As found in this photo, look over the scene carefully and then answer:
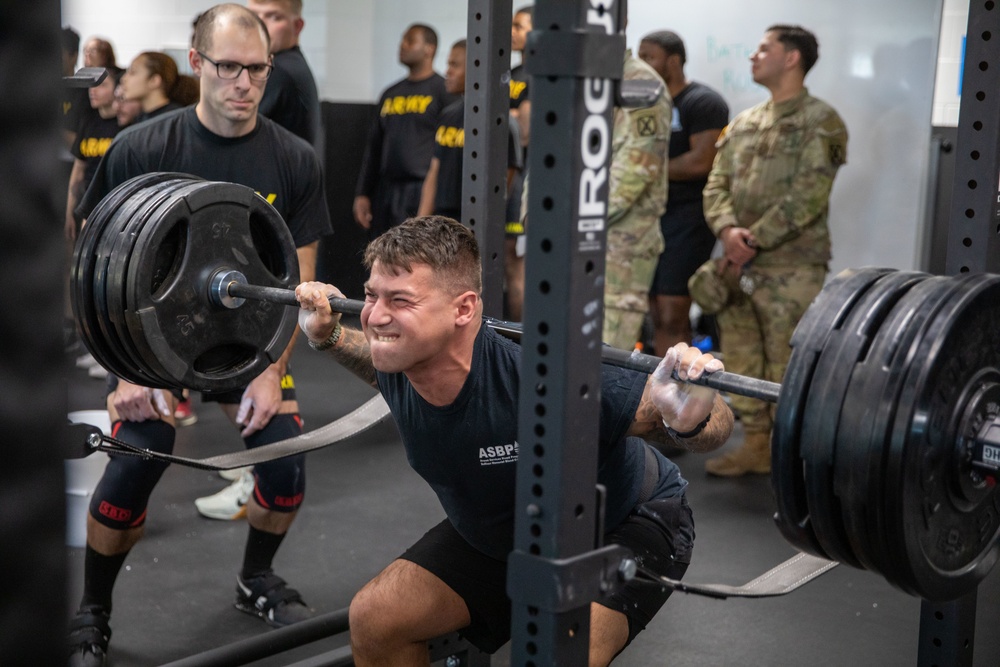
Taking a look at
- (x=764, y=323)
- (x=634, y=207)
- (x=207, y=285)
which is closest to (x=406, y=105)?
(x=634, y=207)

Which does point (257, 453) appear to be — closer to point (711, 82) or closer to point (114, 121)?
point (114, 121)

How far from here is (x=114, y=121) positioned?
5.26 m

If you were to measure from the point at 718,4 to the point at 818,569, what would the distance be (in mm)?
4381

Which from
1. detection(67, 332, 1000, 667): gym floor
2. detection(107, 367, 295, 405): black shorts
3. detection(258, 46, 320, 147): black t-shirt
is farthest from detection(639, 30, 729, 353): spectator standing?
detection(107, 367, 295, 405): black shorts

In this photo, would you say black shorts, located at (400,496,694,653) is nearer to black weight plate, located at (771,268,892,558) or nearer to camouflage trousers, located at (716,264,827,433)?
black weight plate, located at (771,268,892,558)

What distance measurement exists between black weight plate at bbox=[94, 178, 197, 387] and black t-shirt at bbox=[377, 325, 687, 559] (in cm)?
66

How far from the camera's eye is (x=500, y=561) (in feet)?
6.61

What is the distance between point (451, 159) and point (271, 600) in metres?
2.53

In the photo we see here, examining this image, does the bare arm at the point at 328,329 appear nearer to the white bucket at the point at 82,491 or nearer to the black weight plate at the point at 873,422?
the black weight plate at the point at 873,422

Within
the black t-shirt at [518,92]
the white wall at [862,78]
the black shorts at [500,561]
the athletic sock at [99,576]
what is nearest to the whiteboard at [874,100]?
the white wall at [862,78]

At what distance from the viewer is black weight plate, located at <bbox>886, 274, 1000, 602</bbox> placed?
1.28 m

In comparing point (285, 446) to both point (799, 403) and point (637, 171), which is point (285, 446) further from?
point (637, 171)

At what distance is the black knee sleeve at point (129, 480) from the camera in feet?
8.74

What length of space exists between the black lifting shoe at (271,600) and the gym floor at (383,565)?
0.13 feet
